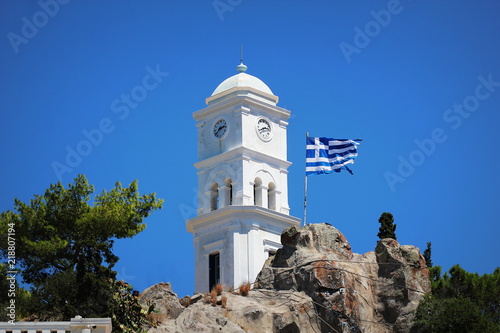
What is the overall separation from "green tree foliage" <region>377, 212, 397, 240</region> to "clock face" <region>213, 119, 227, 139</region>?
16.3 meters

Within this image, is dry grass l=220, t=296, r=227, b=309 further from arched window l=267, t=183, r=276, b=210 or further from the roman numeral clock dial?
the roman numeral clock dial

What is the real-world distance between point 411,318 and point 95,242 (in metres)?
16.5

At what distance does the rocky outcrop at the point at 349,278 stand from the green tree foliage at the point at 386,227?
7.94 metres

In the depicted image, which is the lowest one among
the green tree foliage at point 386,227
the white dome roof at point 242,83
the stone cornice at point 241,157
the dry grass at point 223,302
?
the dry grass at point 223,302

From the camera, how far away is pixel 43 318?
209ft

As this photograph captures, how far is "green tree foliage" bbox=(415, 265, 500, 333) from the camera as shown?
65438 mm

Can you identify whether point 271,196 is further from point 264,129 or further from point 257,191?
point 264,129

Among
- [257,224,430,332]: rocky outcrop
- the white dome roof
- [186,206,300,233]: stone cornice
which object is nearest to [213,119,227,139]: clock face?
the white dome roof

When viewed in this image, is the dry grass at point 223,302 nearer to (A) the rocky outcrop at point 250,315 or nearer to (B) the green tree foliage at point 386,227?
(A) the rocky outcrop at point 250,315

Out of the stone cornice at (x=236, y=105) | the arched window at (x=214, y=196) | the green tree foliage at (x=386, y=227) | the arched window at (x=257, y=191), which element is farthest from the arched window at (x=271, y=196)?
the green tree foliage at (x=386, y=227)

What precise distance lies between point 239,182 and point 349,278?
23417mm

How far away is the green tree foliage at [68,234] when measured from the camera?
63.7m

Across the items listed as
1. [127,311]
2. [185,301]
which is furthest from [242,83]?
[127,311]

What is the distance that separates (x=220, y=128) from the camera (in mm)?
92062
